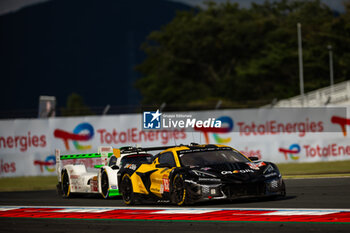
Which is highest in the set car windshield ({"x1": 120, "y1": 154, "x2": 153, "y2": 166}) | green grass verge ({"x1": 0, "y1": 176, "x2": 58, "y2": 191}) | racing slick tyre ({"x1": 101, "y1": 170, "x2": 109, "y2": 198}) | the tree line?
the tree line

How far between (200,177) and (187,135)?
50.4 feet

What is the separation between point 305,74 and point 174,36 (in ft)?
90.3

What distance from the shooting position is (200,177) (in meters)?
11.7

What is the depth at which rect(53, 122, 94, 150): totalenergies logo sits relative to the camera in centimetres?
2678

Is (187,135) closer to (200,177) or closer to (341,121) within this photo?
(341,121)

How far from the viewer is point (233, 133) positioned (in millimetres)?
26594

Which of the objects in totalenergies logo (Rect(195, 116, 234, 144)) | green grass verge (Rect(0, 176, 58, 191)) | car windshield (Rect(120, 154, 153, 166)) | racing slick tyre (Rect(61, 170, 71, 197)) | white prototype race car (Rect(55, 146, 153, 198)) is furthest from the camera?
totalenergies logo (Rect(195, 116, 234, 144))

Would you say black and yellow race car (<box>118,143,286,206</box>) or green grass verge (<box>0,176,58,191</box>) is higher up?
black and yellow race car (<box>118,143,286,206</box>)

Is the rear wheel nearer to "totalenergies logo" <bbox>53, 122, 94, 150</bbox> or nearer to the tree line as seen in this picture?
"totalenergies logo" <bbox>53, 122, 94, 150</bbox>

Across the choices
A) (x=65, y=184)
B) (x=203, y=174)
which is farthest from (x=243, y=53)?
(x=203, y=174)

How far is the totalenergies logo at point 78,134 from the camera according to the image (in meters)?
26.8

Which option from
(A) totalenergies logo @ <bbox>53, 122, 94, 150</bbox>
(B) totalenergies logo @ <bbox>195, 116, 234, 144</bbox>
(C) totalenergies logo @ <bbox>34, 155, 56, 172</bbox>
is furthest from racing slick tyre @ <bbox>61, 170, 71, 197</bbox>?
(B) totalenergies logo @ <bbox>195, 116, 234, 144</bbox>

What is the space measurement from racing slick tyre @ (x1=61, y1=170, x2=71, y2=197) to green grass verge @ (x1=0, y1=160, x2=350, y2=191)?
13.1ft

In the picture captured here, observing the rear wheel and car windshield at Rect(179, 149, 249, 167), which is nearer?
the rear wheel
